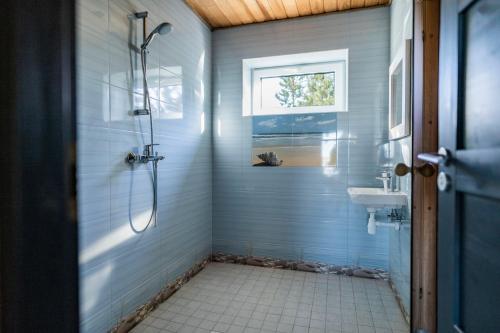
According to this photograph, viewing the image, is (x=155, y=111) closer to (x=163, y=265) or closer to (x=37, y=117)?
(x=163, y=265)

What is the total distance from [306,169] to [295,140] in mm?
296

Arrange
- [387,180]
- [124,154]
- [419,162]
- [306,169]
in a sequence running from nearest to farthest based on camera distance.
A: [419,162], [124,154], [387,180], [306,169]

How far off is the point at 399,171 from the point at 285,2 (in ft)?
6.28

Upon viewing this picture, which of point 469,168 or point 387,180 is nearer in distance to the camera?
point 469,168

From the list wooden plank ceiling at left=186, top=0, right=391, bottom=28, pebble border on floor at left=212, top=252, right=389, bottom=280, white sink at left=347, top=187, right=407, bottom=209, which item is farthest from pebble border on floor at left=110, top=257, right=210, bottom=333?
wooden plank ceiling at left=186, top=0, right=391, bottom=28

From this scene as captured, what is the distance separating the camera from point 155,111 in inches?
81.7

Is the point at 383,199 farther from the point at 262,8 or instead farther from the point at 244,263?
Answer: the point at 262,8

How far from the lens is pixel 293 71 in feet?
9.43

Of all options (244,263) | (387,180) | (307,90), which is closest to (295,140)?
(307,90)

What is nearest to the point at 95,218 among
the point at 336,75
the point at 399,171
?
the point at 399,171

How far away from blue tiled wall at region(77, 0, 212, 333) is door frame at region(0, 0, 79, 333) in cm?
81

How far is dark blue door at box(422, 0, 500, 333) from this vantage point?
0.66 metres

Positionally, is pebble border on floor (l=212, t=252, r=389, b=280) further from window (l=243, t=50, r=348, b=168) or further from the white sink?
window (l=243, t=50, r=348, b=168)

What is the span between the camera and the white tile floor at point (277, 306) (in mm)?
1824
